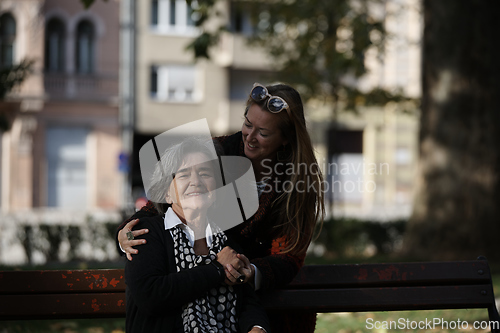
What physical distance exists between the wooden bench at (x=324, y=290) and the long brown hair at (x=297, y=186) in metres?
0.38

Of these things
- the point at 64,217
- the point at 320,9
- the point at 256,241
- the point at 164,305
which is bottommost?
the point at 64,217

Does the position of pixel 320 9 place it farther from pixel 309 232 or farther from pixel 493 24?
pixel 309 232

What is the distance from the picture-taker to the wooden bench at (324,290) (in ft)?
9.97

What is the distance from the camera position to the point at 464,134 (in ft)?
29.7

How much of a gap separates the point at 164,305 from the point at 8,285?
996 millimetres

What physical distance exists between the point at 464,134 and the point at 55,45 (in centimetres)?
2044

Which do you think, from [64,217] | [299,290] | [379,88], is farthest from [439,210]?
[64,217]

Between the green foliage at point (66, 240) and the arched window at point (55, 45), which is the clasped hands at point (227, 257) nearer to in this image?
the green foliage at point (66, 240)

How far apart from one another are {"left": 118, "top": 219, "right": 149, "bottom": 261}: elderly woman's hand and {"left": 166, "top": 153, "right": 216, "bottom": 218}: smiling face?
18cm

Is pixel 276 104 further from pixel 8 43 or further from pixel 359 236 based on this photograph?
pixel 8 43

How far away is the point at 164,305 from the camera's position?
2480mm

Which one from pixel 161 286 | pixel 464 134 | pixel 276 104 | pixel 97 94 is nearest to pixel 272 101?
pixel 276 104

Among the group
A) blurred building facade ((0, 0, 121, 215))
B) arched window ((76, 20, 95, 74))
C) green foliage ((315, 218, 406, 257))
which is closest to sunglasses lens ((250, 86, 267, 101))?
green foliage ((315, 218, 406, 257))

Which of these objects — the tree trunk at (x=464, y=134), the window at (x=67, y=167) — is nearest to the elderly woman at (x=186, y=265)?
the tree trunk at (x=464, y=134)
